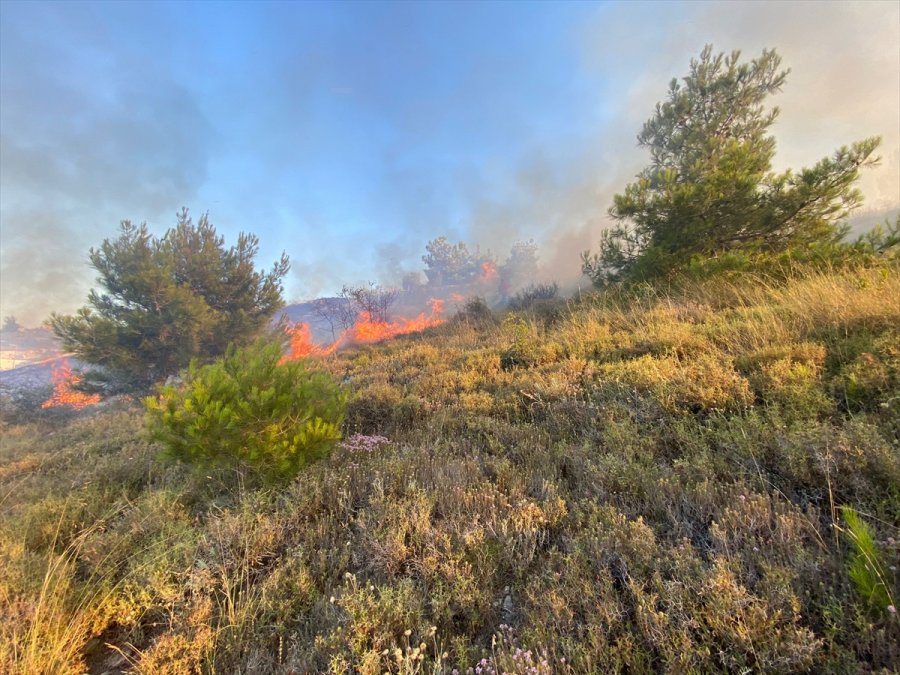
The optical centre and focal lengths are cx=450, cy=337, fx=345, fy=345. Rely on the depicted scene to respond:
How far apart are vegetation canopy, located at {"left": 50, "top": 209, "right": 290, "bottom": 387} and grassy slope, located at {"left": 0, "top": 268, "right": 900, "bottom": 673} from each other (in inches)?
618

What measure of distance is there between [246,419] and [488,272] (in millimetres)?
83176

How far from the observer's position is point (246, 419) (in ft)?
10.0

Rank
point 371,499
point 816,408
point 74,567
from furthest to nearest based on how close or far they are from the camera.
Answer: point 816,408 < point 371,499 < point 74,567

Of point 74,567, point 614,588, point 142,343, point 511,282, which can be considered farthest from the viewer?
point 511,282

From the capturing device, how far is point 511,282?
71750 millimetres

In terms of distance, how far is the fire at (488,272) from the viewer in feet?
269

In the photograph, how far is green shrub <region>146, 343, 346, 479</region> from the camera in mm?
2898

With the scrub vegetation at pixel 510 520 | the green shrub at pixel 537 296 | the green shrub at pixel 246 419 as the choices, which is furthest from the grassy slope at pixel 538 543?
the green shrub at pixel 537 296

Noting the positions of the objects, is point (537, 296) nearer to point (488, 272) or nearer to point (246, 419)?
point (246, 419)

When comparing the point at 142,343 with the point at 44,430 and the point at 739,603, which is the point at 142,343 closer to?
the point at 44,430

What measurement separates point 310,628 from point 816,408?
12.6 feet

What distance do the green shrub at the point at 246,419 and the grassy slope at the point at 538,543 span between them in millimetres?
309

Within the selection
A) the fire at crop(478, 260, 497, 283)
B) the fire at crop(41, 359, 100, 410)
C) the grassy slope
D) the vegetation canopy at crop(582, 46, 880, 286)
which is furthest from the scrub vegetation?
the fire at crop(478, 260, 497, 283)

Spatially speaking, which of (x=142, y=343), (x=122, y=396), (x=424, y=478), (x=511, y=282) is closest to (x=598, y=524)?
(x=424, y=478)
